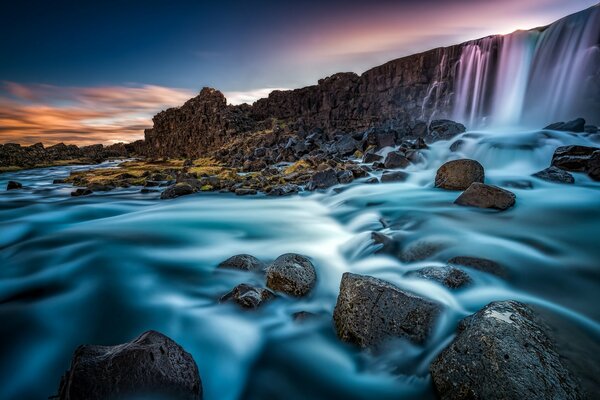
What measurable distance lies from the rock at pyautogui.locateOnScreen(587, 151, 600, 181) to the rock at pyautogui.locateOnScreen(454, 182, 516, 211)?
384cm

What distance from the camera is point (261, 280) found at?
15.6 ft

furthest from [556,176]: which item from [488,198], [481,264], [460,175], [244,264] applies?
[244,264]

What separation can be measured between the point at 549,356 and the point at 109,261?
656 centimetres

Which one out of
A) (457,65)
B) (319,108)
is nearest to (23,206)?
(457,65)

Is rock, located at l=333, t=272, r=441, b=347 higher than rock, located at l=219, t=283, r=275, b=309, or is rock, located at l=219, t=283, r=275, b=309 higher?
rock, located at l=333, t=272, r=441, b=347

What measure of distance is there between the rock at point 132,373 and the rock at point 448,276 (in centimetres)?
322

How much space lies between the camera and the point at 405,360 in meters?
2.95

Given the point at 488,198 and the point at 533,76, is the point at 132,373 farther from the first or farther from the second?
the point at 533,76

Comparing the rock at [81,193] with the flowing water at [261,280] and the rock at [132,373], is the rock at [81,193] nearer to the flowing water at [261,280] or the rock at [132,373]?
the flowing water at [261,280]

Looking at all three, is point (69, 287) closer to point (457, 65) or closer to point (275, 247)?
point (275, 247)

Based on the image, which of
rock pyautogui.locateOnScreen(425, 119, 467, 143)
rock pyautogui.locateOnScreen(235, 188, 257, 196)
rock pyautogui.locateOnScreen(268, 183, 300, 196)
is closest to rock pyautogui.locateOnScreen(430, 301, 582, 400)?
rock pyautogui.locateOnScreen(268, 183, 300, 196)

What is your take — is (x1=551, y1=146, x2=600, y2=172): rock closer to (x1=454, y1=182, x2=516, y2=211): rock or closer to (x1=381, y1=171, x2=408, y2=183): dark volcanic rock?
(x1=454, y1=182, x2=516, y2=211): rock

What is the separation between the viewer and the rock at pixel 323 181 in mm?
12797

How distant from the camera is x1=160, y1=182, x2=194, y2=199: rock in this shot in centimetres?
1334
